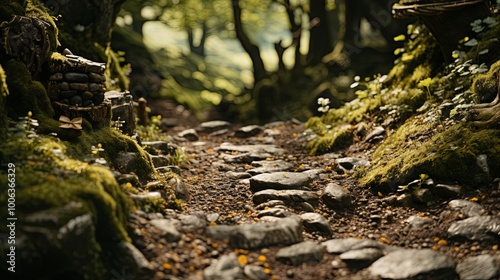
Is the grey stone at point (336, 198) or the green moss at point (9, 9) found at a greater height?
the green moss at point (9, 9)

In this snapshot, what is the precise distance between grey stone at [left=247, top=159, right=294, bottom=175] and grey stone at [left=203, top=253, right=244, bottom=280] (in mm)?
2861

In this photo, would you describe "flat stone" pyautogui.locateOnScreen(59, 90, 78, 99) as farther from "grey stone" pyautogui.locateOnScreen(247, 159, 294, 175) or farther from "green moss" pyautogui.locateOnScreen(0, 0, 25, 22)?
"grey stone" pyautogui.locateOnScreen(247, 159, 294, 175)

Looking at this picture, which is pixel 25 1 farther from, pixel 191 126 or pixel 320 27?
pixel 320 27

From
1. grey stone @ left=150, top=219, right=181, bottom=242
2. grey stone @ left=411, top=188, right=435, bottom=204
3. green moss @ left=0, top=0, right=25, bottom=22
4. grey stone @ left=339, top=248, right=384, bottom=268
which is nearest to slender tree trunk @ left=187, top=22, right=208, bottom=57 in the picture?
green moss @ left=0, top=0, right=25, bottom=22

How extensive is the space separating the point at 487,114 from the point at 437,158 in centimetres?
88

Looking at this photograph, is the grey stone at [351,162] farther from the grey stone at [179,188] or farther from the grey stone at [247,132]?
the grey stone at [247,132]

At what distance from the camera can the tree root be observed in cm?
625

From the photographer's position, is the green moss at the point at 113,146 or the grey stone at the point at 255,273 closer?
the grey stone at the point at 255,273

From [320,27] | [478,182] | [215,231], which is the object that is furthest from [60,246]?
Result: [320,27]

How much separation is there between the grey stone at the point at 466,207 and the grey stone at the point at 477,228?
0.41ft

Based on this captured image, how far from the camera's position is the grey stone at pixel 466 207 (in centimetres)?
544

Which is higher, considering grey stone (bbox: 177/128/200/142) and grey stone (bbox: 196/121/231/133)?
grey stone (bbox: 177/128/200/142)

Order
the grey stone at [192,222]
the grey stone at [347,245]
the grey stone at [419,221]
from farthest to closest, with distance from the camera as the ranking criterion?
1. the grey stone at [419,221]
2. the grey stone at [192,222]
3. the grey stone at [347,245]

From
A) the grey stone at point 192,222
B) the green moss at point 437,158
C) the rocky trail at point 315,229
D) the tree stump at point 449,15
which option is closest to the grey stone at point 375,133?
the rocky trail at point 315,229
